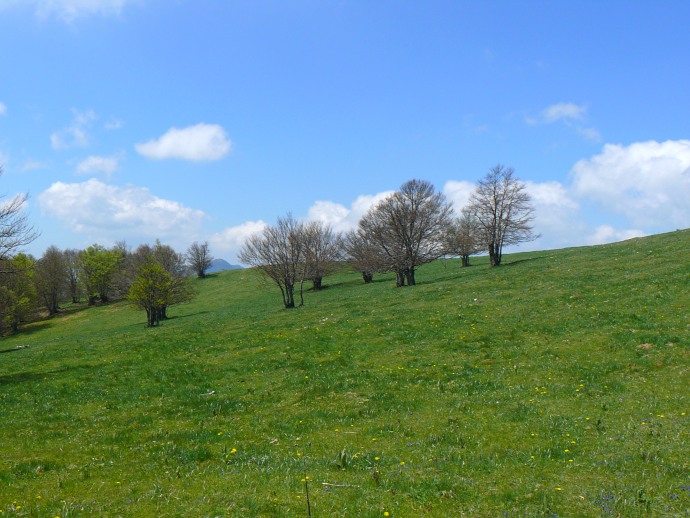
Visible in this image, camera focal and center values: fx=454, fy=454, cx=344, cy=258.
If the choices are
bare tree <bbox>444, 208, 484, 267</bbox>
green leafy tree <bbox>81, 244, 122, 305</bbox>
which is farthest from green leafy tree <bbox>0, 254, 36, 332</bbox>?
Result: bare tree <bbox>444, 208, 484, 267</bbox>

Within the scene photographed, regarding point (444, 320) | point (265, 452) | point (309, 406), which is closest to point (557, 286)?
point (444, 320)

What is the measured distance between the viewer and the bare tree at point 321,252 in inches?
2940

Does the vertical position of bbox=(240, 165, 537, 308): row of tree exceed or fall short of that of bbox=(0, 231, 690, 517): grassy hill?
it exceeds it

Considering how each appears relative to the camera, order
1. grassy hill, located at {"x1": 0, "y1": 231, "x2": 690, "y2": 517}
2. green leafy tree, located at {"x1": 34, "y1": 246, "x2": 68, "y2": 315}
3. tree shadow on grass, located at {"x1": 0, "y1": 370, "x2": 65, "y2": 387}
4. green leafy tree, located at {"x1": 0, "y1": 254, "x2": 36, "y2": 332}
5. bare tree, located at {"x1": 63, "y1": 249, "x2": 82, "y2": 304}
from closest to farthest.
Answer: grassy hill, located at {"x1": 0, "y1": 231, "x2": 690, "y2": 517} < tree shadow on grass, located at {"x1": 0, "y1": 370, "x2": 65, "y2": 387} < green leafy tree, located at {"x1": 0, "y1": 254, "x2": 36, "y2": 332} < green leafy tree, located at {"x1": 34, "y1": 246, "x2": 68, "y2": 315} < bare tree, located at {"x1": 63, "y1": 249, "x2": 82, "y2": 304}

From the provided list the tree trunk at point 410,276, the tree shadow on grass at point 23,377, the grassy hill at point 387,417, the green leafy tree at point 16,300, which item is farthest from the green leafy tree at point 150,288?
the tree trunk at point 410,276

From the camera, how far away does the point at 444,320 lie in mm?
28438

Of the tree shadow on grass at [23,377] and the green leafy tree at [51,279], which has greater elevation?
the green leafy tree at [51,279]

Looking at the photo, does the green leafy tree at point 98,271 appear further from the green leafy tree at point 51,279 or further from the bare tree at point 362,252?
the bare tree at point 362,252

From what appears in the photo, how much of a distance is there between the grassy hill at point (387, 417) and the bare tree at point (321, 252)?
43.3 m

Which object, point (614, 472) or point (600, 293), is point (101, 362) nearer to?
point (614, 472)

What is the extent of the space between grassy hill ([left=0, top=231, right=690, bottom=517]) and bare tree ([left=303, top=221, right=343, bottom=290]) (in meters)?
43.3

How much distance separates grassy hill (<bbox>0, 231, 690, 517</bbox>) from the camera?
8477 mm

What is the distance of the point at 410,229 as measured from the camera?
57.6 meters

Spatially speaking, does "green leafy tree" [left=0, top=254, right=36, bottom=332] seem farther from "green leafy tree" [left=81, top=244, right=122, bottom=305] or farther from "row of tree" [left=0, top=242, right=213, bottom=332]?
"green leafy tree" [left=81, top=244, right=122, bottom=305]
